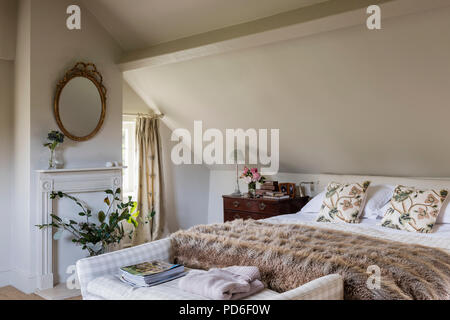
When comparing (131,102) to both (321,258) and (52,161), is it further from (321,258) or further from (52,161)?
(321,258)

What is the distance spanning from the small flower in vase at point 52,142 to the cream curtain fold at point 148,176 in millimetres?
1419

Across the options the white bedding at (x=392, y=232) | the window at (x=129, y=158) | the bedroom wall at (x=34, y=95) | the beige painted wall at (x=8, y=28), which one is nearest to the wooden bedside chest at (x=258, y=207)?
the white bedding at (x=392, y=232)

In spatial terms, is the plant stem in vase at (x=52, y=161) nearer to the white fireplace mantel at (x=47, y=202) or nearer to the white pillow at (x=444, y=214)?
the white fireplace mantel at (x=47, y=202)

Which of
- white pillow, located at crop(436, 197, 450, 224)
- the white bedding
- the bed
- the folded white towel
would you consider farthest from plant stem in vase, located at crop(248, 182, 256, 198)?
the folded white towel

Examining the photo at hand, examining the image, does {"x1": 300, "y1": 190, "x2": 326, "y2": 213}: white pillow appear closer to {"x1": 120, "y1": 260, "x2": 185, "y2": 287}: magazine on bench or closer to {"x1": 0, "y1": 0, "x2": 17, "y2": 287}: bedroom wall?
{"x1": 120, "y1": 260, "x2": 185, "y2": 287}: magazine on bench

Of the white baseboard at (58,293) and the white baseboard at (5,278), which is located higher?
the white baseboard at (5,278)

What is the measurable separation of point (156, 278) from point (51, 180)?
2045mm

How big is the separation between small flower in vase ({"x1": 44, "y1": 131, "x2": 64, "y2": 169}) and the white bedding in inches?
78.6

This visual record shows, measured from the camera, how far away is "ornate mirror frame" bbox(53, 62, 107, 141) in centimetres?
405

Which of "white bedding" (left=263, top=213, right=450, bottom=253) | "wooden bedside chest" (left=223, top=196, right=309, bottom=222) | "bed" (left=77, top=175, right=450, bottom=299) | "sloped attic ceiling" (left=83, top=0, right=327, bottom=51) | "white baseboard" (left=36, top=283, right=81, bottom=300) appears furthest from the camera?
"wooden bedside chest" (left=223, top=196, right=309, bottom=222)

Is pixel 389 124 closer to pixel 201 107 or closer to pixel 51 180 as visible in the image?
pixel 201 107

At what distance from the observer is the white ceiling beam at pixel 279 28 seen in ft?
8.62

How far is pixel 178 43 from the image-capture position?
157 inches
